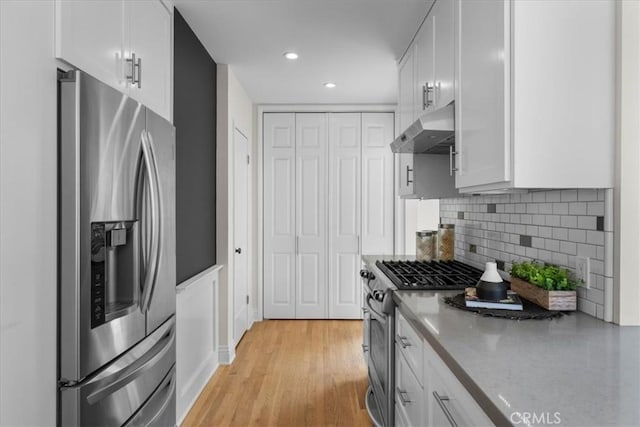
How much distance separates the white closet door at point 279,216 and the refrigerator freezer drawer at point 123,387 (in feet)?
9.15

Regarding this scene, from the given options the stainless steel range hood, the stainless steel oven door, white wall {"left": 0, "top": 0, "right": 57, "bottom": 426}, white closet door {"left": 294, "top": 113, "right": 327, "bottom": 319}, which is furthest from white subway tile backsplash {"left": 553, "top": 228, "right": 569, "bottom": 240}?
white closet door {"left": 294, "top": 113, "right": 327, "bottom": 319}

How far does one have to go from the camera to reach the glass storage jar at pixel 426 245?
3092mm

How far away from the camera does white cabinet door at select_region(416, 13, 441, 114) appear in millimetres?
2369

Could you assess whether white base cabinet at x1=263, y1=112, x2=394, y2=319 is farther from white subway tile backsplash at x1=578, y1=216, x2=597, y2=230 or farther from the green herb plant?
white subway tile backsplash at x1=578, y1=216, x2=597, y2=230

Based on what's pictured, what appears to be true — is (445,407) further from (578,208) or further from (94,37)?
(94,37)

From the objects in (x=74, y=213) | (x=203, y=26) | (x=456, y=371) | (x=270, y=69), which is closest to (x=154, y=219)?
(x=74, y=213)

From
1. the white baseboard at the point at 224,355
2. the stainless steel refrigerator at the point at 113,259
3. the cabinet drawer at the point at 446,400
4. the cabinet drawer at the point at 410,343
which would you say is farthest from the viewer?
the white baseboard at the point at 224,355

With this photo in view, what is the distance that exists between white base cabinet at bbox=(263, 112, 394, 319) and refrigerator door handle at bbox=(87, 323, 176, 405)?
282 cm

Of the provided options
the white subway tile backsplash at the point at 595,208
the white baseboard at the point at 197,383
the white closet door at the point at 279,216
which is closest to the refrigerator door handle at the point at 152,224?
the white baseboard at the point at 197,383

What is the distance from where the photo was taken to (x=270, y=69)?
143 inches

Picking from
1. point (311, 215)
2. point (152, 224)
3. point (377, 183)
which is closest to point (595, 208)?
point (152, 224)

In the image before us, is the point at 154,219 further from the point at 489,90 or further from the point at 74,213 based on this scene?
the point at 489,90

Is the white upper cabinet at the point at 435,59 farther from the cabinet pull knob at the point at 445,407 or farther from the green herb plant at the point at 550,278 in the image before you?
the cabinet pull knob at the point at 445,407

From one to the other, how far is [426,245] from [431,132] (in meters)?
1.26
